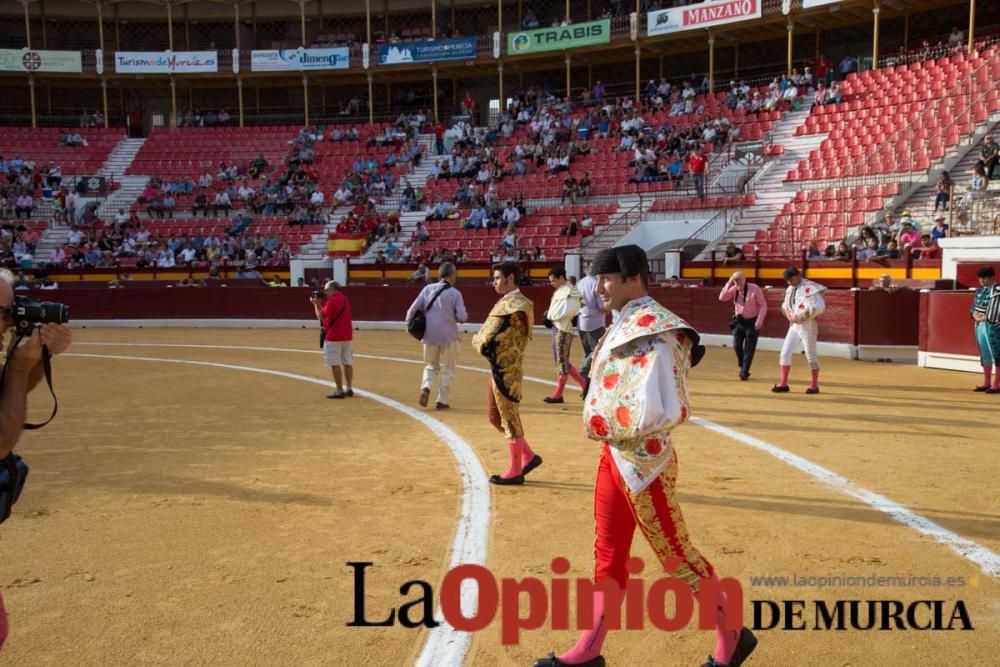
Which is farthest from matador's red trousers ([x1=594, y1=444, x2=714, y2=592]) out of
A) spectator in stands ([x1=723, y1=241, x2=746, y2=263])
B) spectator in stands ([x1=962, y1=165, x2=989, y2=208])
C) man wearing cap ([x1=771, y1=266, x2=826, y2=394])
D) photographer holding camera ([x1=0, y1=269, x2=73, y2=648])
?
spectator in stands ([x1=962, y1=165, x2=989, y2=208])

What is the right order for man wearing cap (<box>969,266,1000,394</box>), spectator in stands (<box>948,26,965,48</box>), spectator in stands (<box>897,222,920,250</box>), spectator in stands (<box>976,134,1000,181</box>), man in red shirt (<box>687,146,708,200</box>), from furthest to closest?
spectator in stands (<box>948,26,965,48</box>) < man in red shirt (<box>687,146,708,200</box>) < spectator in stands (<box>976,134,1000,181</box>) < spectator in stands (<box>897,222,920,250</box>) < man wearing cap (<box>969,266,1000,394</box>)

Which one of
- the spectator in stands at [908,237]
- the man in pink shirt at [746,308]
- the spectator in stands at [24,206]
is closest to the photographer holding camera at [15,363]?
the man in pink shirt at [746,308]

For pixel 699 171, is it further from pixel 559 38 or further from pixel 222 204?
pixel 222 204

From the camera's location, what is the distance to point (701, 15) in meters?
29.1

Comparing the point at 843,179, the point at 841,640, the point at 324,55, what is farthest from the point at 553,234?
the point at 841,640

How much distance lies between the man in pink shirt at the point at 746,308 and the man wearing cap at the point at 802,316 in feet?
1.88

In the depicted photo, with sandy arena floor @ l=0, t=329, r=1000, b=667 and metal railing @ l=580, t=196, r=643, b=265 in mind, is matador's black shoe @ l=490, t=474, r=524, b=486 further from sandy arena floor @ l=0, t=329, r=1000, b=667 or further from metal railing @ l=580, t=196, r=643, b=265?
metal railing @ l=580, t=196, r=643, b=265

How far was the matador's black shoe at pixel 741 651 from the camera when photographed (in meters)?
3.10

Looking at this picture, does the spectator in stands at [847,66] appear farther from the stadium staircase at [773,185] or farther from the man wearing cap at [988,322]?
the man wearing cap at [988,322]

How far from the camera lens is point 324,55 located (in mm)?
36125

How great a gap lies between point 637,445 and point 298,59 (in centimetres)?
3651

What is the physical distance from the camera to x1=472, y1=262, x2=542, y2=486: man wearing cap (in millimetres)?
5840

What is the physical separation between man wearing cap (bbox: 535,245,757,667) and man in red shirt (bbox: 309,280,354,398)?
7164 millimetres

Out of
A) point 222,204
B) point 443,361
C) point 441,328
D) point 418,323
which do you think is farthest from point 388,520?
point 222,204
